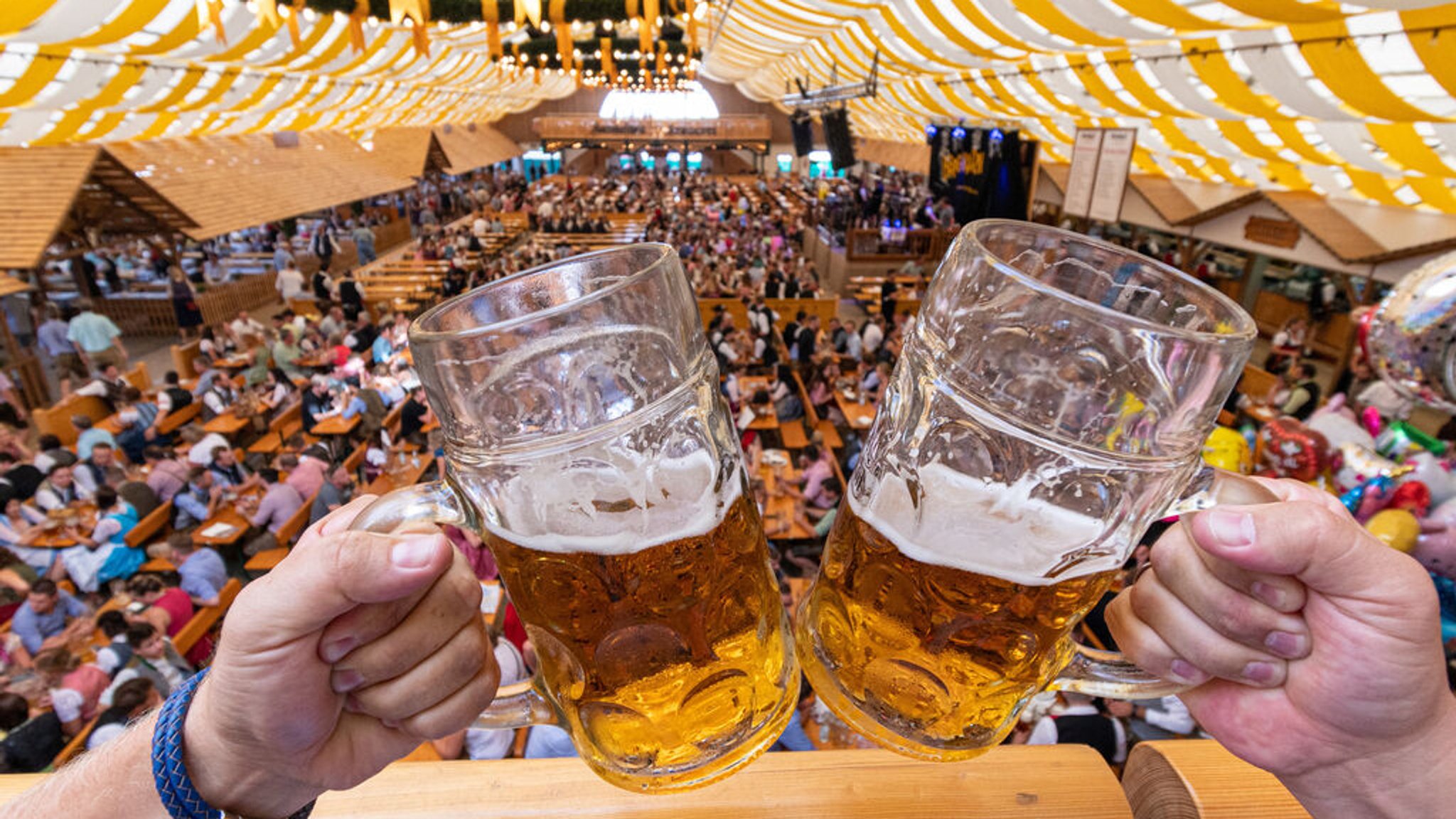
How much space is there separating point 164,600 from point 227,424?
112 inches

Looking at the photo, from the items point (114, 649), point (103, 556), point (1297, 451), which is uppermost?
point (1297, 451)

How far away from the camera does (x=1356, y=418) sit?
4.54 m

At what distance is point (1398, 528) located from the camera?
2.48m

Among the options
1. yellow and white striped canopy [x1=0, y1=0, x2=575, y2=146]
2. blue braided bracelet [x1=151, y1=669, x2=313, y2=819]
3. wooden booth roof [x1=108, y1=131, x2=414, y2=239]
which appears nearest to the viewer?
blue braided bracelet [x1=151, y1=669, x2=313, y2=819]

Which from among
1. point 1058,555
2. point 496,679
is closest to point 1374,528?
point 1058,555

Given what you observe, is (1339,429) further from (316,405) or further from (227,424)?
(227,424)

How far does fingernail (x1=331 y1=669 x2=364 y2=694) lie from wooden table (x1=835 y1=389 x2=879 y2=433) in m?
4.80

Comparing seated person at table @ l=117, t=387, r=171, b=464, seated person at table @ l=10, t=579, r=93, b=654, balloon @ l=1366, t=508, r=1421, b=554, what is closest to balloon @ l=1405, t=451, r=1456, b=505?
balloon @ l=1366, t=508, r=1421, b=554

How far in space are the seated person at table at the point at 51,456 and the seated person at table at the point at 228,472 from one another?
76 centimetres

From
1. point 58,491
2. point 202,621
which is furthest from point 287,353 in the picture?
point 202,621

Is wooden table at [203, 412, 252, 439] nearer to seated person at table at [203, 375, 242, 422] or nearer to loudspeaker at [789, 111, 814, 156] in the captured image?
seated person at table at [203, 375, 242, 422]

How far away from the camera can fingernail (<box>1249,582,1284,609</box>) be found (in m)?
0.50

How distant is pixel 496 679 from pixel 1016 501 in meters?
0.44

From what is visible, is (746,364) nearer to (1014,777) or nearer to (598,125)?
(1014,777)
